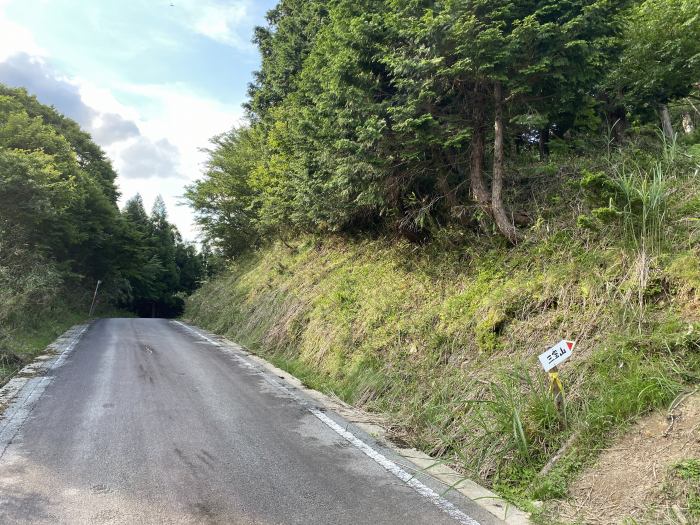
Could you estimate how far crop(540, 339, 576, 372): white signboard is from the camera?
394 centimetres

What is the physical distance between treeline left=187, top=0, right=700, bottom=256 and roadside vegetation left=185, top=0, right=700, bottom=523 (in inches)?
1.5

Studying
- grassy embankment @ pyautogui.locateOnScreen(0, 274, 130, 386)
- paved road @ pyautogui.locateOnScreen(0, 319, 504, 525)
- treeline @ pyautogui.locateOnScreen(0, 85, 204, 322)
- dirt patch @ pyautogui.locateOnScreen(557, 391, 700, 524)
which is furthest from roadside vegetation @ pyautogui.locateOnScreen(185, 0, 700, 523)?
treeline @ pyautogui.locateOnScreen(0, 85, 204, 322)

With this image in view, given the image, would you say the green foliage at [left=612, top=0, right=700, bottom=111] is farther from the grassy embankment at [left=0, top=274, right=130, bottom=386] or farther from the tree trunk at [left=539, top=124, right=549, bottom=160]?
the grassy embankment at [left=0, top=274, right=130, bottom=386]

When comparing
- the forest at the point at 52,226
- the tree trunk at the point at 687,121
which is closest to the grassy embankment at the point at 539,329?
the tree trunk at the point at 687,121

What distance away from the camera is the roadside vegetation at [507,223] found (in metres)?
4.30

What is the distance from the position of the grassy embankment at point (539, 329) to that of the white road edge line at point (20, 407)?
4094 millimetres

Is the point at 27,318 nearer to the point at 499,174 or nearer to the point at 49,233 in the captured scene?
the point at 49,233

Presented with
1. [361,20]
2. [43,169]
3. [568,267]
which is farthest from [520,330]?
[43,169]

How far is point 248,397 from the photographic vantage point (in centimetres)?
709

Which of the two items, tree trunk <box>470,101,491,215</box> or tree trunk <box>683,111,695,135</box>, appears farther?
tree trunk <box>683,111,695,135</box>

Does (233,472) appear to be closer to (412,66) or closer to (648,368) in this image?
(648,368)

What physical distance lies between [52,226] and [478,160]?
66.4 feet

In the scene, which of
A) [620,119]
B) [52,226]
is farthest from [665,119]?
[52,226]

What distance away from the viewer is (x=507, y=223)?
718cm
